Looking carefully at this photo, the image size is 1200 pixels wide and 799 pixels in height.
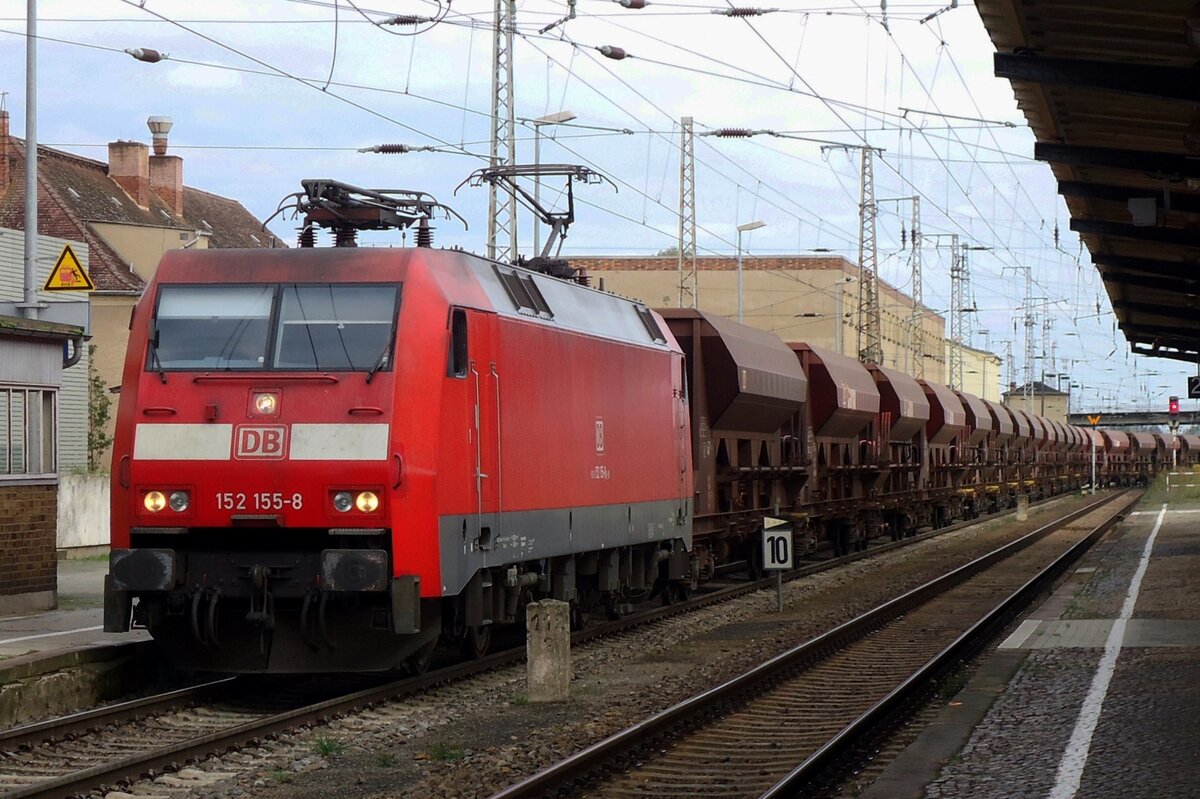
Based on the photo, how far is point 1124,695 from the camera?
40.7 ft

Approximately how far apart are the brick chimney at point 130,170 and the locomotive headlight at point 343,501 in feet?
134

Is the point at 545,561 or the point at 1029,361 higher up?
the point at 1029,361

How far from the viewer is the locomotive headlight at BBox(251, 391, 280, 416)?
12.1 meters

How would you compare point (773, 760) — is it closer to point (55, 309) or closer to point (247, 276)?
point (247, 276)

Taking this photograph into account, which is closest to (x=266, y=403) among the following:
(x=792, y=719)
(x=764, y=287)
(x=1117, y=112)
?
(x=792, y=719)

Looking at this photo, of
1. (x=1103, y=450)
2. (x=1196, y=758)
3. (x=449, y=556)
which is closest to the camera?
(x=1196, y=758)

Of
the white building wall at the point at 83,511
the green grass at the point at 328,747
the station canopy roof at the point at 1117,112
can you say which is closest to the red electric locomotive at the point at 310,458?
the green grass at the point at 328,747

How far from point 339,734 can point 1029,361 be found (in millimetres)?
92425

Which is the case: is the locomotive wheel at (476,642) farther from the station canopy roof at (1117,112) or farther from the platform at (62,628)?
the station canopy roof at (1117,112)

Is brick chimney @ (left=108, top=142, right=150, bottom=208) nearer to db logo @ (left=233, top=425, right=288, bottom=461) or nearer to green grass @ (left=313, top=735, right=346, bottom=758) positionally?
db logo @ (left=233, top=425, right=288, bottom=461)

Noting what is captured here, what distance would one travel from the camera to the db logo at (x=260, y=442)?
39.4ft

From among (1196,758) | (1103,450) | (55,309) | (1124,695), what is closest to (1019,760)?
(1196,758)

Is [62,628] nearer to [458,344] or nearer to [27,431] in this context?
[27,431]

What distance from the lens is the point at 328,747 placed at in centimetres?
1055
